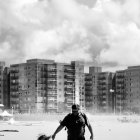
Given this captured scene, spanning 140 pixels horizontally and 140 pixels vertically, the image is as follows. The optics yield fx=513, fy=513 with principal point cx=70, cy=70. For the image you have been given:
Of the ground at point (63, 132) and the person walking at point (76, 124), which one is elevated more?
the person walking at point (76, 124)

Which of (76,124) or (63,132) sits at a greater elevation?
(76,124)

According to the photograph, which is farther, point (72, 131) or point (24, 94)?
point (24, 94)

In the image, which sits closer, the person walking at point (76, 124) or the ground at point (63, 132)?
the person walking at point (76, 124)

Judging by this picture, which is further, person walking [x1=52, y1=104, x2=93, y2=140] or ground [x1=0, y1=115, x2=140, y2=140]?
ground [x1=0, y1=115, x2=140, y2=140]

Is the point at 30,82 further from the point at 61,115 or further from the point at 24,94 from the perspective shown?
the point at 61,115

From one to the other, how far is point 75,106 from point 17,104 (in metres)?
185

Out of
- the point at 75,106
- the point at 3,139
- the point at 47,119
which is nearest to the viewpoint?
the point at 75,106

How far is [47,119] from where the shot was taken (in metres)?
142

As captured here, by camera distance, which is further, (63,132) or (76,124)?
(63,132)

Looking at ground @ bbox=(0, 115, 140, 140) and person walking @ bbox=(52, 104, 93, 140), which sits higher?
person walking @ bbox=(52, 104, 93, 140)

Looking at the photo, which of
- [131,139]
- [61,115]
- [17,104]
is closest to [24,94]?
[17,104]

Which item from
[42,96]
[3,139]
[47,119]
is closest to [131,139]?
[3,139]

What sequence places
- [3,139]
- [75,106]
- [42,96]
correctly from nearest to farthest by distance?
[75,106], [3,139], [42,96]

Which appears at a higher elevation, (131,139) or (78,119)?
(78,119)
